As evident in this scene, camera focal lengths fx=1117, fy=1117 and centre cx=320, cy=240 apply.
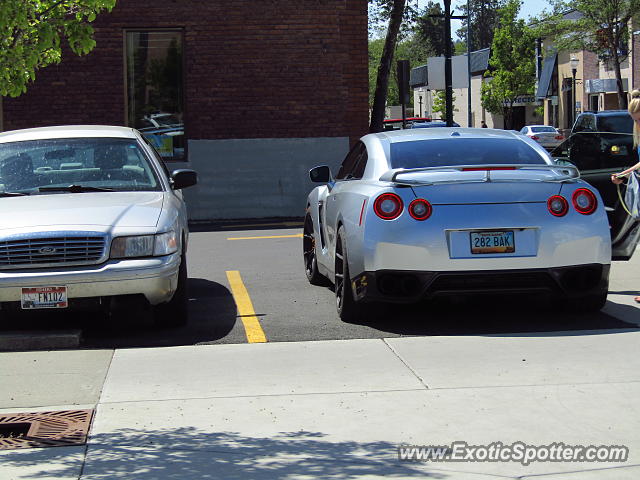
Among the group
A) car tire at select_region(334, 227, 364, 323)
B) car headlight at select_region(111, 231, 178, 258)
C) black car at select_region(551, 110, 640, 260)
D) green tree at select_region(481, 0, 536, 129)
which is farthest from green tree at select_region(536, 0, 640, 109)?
car headlight at select_region(111, 231, 178, 258)

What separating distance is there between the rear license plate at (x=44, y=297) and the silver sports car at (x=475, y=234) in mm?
2141

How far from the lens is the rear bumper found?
8148 mm

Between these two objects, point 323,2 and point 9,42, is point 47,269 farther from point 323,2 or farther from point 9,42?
point 323,2

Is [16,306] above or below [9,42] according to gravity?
below

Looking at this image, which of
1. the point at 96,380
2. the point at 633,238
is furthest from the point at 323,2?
the point at 96,380

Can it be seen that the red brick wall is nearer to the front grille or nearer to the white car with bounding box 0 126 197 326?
the white car with bounding box 0 126 197 326

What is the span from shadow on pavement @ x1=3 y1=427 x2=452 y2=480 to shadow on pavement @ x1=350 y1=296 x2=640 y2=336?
10.0 feet

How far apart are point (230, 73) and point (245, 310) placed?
11124 mm

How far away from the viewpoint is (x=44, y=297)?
8086 mm

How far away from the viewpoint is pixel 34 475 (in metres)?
5.05

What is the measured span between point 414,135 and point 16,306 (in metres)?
3.51

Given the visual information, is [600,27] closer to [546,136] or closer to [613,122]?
[546,136]

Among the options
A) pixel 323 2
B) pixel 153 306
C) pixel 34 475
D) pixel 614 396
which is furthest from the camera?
pixel 323 2

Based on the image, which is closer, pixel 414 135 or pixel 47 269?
pixel 47 269
